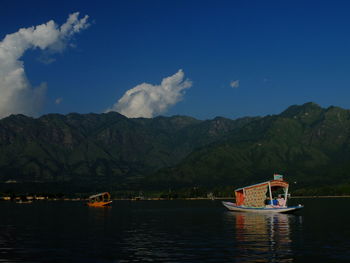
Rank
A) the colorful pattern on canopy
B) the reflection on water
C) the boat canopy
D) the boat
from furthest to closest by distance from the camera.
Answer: the colorful pattern on canopy
the boat canopy
the boat
the reflection on water

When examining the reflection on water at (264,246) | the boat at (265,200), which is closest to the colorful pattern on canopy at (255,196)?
the boat at (265,200)

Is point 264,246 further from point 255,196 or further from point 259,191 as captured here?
point 255,196

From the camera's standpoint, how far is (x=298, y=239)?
7975 centimetres

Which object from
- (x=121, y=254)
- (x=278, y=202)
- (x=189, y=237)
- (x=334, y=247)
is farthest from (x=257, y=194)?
(x=121, y=254)

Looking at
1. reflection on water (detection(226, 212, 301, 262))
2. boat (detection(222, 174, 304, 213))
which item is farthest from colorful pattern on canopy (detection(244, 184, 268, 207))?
reflection on water (detection(226, 212, 301, 262))

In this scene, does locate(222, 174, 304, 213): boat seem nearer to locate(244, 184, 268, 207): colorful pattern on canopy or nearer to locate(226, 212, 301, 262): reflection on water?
locate(244, 184, 268, 207): colorful pattern on canopy

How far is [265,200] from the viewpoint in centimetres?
19038

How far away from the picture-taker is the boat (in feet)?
556

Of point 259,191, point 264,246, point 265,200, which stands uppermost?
point 259,191

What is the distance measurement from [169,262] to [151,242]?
21.8 meters

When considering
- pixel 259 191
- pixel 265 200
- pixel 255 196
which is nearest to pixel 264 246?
pixel 259 191

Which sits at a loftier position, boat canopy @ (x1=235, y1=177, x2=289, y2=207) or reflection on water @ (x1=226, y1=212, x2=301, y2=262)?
boat canopy @ (x1=235, y1=177, x2=289, y2=207)

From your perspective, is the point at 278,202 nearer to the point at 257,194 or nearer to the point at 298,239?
the point at 257,194

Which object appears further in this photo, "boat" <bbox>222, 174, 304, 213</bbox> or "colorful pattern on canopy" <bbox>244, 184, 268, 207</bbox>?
"colorful pattern on canopy" <bbox>244, 184, 268, 207</bbox>
